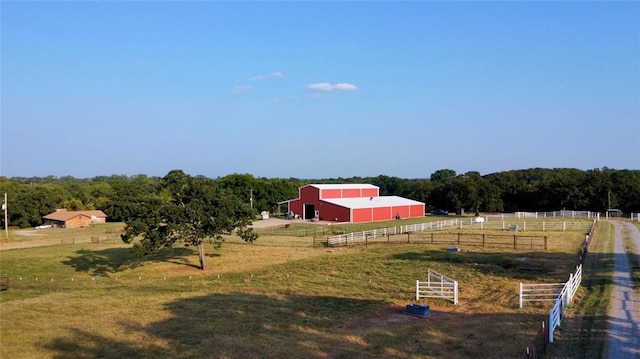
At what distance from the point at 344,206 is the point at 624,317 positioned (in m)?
51.3

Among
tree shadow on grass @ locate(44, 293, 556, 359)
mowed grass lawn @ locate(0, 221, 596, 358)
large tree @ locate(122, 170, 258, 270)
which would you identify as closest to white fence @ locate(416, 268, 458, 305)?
mowed grass lawn @ locate(0, 221, 596, 358)

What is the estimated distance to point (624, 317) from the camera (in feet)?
55.2

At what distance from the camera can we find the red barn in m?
68.4

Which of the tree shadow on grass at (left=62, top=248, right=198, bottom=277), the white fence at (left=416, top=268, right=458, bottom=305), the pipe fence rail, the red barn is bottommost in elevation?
the tree shadow on grass at (left=62, top=248, right=198, bottom=277)

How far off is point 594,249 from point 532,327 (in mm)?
21886

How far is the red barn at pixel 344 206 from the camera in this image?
2694 inches

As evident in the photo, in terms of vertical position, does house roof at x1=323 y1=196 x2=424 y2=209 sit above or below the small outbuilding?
above

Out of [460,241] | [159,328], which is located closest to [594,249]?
[460,241]

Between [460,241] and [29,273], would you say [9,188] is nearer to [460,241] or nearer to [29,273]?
[29,273]

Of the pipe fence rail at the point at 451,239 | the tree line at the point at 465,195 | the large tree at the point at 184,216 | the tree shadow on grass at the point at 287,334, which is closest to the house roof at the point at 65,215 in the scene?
the tree line at the point at 465,195

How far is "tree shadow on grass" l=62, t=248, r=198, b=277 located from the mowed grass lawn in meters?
0.23

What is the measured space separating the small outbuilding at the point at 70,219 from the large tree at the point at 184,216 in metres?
50.6

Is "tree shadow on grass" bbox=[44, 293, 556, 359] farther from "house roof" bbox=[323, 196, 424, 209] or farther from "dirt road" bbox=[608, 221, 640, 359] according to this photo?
"house roof" bbox=[323, 196, 424, 209]

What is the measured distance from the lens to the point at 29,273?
3356cm
